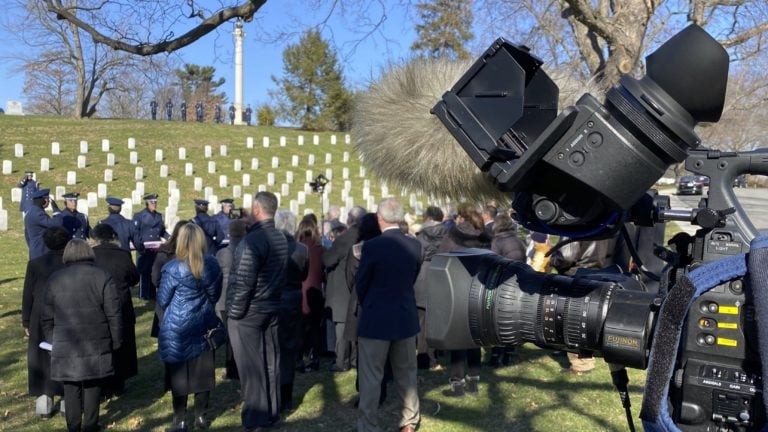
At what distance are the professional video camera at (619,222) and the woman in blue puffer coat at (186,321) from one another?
3650mm

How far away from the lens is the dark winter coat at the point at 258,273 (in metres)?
5.24

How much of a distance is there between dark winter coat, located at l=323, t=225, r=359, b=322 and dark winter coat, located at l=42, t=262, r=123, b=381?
90.9 inches

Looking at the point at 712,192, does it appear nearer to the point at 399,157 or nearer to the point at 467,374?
the point at 399,157

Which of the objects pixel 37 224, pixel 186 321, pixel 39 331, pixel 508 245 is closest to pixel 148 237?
pixel 37 224

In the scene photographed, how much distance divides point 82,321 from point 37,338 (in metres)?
1.09

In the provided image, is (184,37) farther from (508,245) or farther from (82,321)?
(508,245)

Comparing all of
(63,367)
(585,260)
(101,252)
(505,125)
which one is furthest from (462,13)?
(505,125)

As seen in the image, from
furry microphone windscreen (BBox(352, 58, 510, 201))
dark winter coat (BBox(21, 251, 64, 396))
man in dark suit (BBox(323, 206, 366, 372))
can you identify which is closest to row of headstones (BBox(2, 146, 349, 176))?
dark winter coat (BBox(21, 251, 64, 396))

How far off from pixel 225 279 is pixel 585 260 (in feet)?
13.2

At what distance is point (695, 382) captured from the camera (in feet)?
4.94

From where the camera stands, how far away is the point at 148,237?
37.5 feet

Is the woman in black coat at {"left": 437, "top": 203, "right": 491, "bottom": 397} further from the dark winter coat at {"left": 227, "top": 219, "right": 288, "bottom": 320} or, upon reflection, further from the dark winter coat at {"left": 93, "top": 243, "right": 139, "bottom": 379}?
the dark winter coat at {"left": 93, "top": 243, "right": 139, "bottom": 379}

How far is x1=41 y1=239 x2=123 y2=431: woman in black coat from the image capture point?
198 inches

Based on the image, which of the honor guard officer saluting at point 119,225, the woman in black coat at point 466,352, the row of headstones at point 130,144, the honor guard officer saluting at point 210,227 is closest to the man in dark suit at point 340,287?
the woman in black coat at point 466,352
